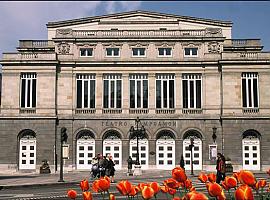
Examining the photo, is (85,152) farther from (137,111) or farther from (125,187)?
(125,187)

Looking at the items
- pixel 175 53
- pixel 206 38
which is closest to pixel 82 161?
pixel 175 53

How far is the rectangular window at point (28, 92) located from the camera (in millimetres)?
45781

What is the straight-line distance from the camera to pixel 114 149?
45938 mm

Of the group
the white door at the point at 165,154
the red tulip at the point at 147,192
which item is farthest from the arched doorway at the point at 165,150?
the red tulip at the point at 147,192

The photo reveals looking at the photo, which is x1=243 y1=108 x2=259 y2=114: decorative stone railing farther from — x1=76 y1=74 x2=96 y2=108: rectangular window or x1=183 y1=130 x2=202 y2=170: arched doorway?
x1=76 y1=74 x2=96 y2=108: rectangular window

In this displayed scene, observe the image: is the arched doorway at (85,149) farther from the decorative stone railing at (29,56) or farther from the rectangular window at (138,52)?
the rectangular window at (138,52)

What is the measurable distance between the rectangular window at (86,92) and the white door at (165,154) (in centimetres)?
818

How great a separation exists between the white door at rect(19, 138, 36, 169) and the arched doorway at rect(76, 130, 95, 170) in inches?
180

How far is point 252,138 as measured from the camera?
45.5 meters

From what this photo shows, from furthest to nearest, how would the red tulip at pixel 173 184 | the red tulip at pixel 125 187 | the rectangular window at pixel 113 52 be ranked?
the rectangular window at pixel 113 52 < the red tulip at pixel 173 184 < the red tulip at pixel 125 187

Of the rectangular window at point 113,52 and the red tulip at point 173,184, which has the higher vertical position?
the rectangular window at point 113,52

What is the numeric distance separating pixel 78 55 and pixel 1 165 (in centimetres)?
1387

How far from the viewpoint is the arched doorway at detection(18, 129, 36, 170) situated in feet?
149

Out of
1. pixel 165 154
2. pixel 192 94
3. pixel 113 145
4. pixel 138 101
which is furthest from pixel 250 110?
pixel 113 145
